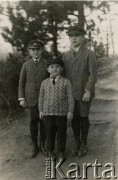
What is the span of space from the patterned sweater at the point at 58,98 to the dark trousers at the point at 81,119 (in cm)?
14

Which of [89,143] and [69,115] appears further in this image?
[89,143]

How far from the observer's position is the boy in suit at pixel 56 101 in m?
3.03

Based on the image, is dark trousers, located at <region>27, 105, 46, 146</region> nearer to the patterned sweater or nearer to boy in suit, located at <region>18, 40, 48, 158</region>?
boy in suit, located at <region>18, 40, 48, 158</region>

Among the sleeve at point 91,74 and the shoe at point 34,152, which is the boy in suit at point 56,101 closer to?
the sleeve at point 91,74

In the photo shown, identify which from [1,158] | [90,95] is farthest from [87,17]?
[1,158]

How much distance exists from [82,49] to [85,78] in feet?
1.00

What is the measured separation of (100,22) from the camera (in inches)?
150

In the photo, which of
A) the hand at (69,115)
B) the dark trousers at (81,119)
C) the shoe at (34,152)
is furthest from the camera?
the shoe at (34,152)

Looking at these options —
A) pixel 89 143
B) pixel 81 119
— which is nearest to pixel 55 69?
pixel 81 119

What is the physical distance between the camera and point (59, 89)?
3.05 metres

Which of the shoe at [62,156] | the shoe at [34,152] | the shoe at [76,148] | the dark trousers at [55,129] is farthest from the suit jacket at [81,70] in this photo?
the shoe at [34,152]

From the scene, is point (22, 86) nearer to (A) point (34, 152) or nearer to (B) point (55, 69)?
(B) point (55, 69)

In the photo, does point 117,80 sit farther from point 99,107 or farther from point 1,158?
point 1,158

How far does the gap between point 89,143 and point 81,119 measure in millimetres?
435
